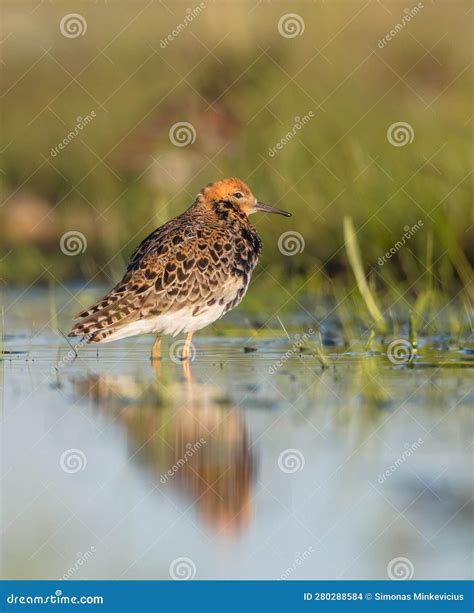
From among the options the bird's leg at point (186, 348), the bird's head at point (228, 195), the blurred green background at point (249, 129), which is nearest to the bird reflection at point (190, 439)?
the bird's leg at point (186, 348)

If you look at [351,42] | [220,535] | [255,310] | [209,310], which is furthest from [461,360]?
[351,42]

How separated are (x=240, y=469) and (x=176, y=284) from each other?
3.32 m

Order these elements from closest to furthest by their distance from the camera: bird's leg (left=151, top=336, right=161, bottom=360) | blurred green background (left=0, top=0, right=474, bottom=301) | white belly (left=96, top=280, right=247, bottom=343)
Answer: white belly (left=96, top=280, right=247, bottom=343)
bird's leg (left=151, top=336, right=161, bottom=360)
blurred green background (left=0, top=0, right=474, bottom=301)

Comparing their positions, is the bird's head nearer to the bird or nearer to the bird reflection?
the bird

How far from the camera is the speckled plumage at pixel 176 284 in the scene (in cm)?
1005

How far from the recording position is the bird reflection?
662 centimetres

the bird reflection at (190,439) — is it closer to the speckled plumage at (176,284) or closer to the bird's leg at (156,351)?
the speckled plumage at (176,284)

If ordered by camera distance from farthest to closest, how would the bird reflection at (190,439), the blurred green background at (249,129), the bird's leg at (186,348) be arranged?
1. the blurred green background at (249,129)
2. the bird's leg at (186,348)
3. the bird reflection at (190,439)

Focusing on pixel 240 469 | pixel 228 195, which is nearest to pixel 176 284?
pixel 228 195

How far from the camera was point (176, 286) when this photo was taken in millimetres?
10195

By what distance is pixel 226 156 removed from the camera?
598 inches

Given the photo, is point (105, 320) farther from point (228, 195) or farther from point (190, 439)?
point (190, 439)

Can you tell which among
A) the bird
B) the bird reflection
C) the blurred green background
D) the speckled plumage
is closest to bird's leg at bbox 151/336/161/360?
the bird

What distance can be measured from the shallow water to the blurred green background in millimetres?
2908
